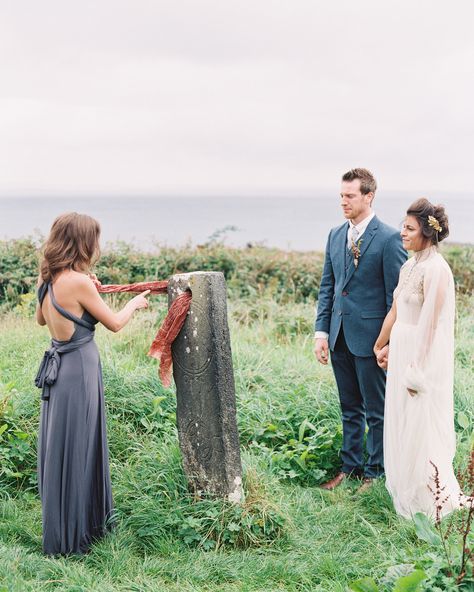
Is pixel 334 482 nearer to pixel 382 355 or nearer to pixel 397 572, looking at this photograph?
pixel 382 355

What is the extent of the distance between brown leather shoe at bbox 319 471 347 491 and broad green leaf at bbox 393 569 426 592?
215 centimetres

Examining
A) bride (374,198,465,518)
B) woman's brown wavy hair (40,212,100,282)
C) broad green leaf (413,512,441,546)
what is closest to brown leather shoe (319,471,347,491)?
bride (374,198,465,518)

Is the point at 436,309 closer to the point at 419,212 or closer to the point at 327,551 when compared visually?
the point at 419,212

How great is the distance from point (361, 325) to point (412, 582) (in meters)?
2.35

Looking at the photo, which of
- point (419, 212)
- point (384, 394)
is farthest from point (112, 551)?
point (419, 212)

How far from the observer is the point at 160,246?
1202 cm

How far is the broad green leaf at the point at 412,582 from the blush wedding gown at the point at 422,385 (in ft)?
4.90

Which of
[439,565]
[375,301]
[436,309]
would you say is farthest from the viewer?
[375,301]

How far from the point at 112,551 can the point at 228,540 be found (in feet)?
2.40

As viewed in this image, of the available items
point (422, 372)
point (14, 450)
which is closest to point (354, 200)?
point (422, 372)

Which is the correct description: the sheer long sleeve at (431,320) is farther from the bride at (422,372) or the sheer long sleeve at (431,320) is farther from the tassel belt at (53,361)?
the tassel belt at (53,361)

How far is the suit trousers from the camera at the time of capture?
209 inches

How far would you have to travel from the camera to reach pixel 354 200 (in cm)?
517

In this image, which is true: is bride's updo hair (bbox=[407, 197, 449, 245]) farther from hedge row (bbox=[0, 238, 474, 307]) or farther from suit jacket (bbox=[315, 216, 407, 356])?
hedge row (bbox=[0, 238, 474, 307])
